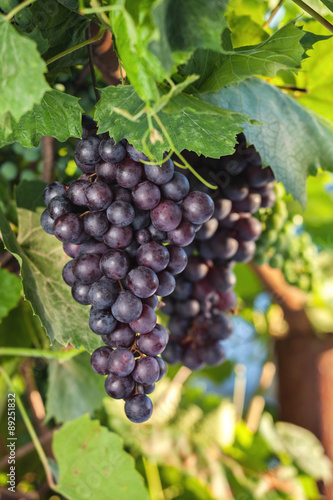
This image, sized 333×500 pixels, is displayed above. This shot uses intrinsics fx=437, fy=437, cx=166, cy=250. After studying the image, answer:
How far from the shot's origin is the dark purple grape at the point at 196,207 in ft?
1.14

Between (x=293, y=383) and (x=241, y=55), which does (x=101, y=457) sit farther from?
(x=293, y=383)

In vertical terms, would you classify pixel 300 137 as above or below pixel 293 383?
above

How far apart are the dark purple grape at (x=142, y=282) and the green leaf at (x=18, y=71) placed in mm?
135

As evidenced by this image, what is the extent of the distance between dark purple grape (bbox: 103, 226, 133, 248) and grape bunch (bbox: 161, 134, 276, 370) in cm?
11

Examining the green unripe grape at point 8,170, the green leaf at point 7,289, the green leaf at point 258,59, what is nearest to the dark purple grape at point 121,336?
the green leaf at point 258,59

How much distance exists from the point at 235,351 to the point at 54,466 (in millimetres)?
860

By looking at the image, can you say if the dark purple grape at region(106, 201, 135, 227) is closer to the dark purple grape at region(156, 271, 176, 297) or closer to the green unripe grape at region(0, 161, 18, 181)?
the dark purple grape at region(156, 271, 176, 297)

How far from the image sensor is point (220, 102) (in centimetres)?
41

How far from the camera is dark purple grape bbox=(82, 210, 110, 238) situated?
341mm

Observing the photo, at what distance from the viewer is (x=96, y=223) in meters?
0.34

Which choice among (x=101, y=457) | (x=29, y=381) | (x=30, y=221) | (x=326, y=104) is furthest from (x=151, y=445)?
(x=326, y=104)

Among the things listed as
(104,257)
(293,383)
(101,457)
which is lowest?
(293,383)

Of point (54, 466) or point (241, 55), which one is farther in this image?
point (54, 466)

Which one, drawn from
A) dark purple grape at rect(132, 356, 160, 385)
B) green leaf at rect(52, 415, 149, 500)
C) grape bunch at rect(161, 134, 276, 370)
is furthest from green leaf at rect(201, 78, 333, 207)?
green leaf at rect(52, 415, 149, 500)
